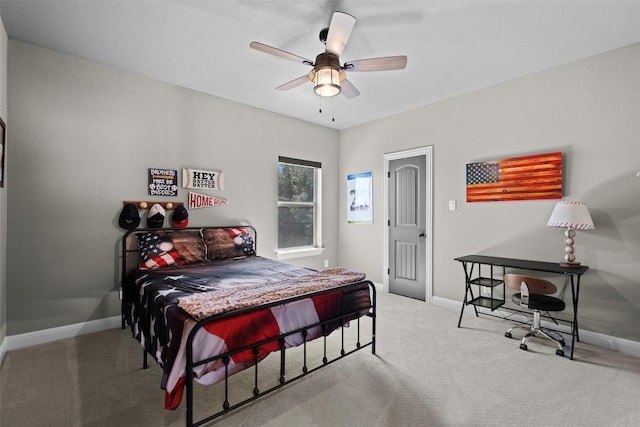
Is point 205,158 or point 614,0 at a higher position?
point 614,0

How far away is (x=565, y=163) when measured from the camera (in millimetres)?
3094

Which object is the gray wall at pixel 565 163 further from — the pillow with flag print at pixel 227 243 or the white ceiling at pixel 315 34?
the pillow with flag print at pixel 227 243

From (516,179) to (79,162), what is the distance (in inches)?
180

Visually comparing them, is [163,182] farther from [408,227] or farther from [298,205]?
[408,227]

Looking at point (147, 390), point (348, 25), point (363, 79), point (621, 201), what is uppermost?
point (363, 79)

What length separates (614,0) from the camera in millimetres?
2164

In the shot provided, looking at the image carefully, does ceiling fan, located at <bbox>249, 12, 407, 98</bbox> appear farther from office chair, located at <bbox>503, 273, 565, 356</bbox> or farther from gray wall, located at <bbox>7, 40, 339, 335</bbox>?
office chair, located at <bbox>503, 273, 565, 356</bbox>

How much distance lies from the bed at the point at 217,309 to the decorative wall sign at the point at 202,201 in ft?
1.34

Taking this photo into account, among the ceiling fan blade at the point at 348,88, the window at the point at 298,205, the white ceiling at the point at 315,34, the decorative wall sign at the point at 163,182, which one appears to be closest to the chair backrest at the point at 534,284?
the white ceiling at the point at 315,34

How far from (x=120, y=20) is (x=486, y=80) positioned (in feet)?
11.8

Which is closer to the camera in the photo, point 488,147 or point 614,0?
point 614,0

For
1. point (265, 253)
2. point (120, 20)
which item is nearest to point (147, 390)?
point (265, 253)

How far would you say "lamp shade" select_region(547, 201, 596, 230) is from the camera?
8.86 ft

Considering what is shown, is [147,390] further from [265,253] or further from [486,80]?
[486,80]
